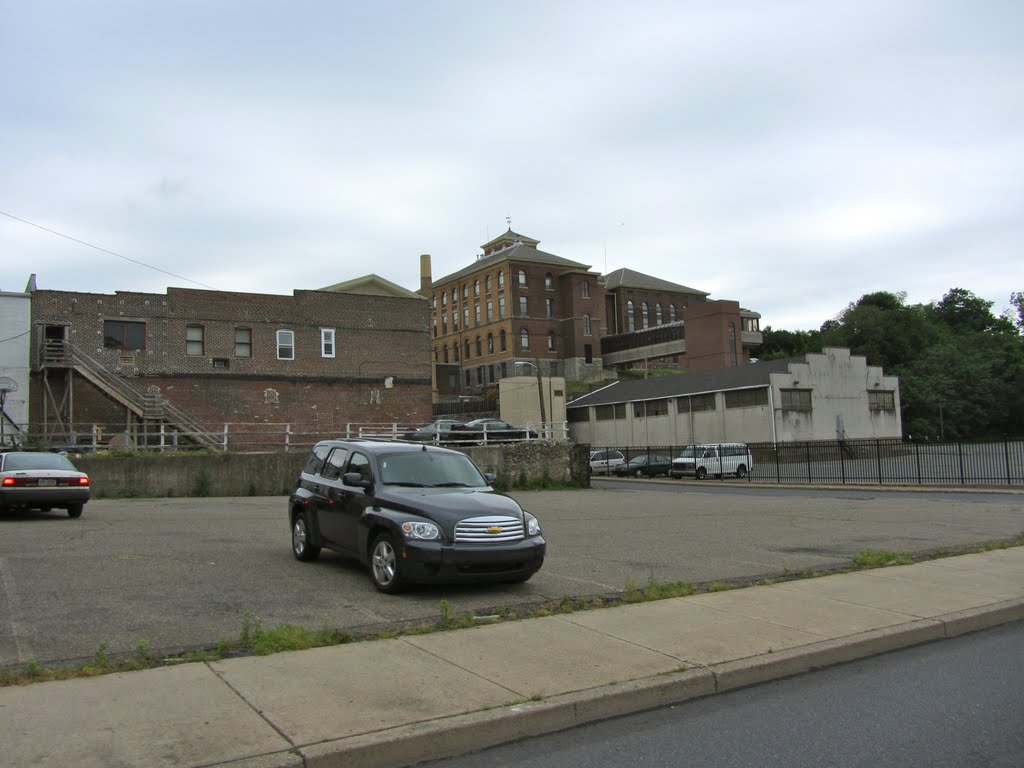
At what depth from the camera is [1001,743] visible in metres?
5.23

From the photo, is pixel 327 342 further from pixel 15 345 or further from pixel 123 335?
pixel 15 345

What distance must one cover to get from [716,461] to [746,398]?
714 inches

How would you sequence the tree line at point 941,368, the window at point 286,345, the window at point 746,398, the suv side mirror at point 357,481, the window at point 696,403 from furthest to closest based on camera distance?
1. the tree line at point 941,368
2. the window at point 696,403
3. the window at point 746,398
4. the window at point 286,345
5. the suv side mirror at point 357,481

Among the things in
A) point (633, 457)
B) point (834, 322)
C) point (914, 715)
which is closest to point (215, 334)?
point (633, 457)

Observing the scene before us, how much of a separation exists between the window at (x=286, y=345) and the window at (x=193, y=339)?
162 inches

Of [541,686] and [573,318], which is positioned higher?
[573,318]

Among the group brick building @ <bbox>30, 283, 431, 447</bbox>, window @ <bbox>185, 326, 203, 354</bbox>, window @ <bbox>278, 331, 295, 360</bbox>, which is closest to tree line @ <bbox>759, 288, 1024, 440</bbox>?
brick building @ <bbox>30, 283, 431, 447</bbox>

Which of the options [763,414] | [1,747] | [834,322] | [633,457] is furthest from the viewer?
[834,322]

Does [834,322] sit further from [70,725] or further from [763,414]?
[70,725]

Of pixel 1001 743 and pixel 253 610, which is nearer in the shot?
pixel 1001 743

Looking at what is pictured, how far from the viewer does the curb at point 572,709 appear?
488 cm

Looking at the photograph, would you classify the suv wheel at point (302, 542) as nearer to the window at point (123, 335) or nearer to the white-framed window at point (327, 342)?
the window at point (123, 335)

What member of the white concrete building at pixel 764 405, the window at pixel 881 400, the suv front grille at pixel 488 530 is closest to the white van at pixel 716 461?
the white concrete building at pixel 764 405

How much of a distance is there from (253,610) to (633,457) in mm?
41842
